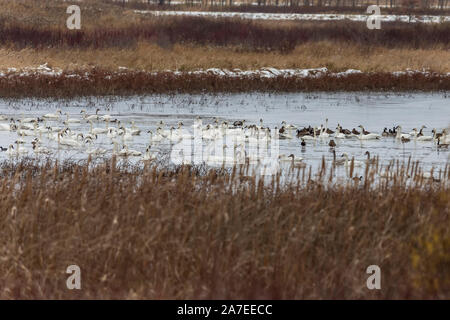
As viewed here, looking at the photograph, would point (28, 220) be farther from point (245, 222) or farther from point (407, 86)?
point (407, 86)

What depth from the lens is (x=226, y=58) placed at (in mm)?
29391

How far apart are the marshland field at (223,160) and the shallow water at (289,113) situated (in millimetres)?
88

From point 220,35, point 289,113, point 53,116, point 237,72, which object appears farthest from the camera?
point 220,35

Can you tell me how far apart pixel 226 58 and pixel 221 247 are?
76.2 feet

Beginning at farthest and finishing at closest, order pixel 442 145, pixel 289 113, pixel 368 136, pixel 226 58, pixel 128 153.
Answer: pixel 226 58, pixel 289 113, pixel 368 136, pixel 442 145, pixel 128 153

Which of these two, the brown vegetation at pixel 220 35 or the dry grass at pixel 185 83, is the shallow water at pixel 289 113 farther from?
the brown vegetation at pixel 220 35

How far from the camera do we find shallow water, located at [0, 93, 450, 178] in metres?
14.5

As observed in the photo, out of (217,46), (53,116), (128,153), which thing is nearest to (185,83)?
(217,46)

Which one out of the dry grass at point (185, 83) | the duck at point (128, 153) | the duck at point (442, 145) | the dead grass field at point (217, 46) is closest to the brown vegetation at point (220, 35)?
the dead grass field at point (217, 46)

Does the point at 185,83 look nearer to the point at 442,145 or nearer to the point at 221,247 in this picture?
the point at 442,145

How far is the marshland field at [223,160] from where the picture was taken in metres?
6.41

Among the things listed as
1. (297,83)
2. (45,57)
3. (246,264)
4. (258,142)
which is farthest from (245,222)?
(45,57)
